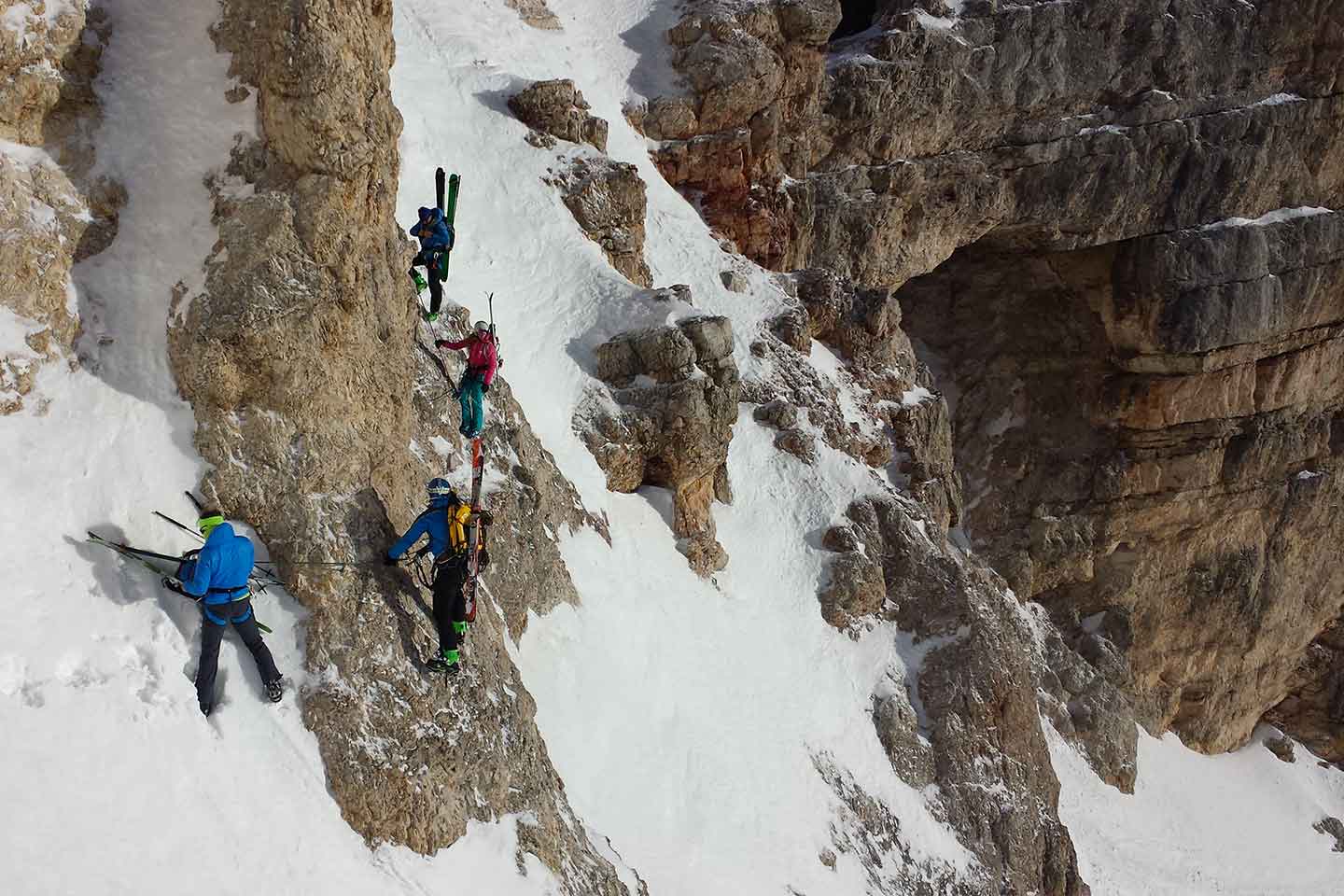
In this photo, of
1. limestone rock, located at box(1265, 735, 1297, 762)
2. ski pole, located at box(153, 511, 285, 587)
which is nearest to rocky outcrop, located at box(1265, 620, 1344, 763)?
limestone rock, located at box(1265, 735, 1297, 762)

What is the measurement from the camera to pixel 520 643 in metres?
14.8

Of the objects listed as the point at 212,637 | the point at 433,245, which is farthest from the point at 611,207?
the point at 212,637

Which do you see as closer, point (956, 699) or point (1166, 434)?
point (956, 699)

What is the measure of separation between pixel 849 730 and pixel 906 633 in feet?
11.6

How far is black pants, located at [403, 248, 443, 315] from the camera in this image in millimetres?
15555

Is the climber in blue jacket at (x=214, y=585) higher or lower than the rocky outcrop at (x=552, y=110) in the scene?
higher

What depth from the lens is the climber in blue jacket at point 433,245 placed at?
49.8ft

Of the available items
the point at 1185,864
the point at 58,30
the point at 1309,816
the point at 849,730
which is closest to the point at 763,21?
the point at 849,730

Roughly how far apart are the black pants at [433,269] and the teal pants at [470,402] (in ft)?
8.02

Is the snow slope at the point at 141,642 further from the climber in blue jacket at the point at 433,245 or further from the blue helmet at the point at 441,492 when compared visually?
the climber in blue jacket at the point at 433,245

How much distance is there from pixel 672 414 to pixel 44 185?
482 inches

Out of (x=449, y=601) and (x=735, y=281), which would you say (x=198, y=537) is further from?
(x=735, y=281)

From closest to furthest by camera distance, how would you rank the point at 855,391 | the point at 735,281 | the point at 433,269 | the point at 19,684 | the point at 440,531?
the point at 19,684, the point at 440,531, the point at 433,269, the point at 735,281, the point at 855,391

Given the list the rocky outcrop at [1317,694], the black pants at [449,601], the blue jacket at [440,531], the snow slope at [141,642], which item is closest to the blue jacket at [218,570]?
the snow slope at [141,642]
